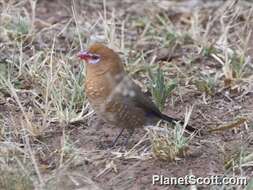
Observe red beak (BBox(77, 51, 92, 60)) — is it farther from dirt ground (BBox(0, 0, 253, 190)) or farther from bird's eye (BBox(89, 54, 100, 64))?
dirt ground (BBox(0, 0, 253, 190))

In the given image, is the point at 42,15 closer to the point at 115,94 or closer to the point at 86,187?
the point at 115,94

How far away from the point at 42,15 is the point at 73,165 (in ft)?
10.9

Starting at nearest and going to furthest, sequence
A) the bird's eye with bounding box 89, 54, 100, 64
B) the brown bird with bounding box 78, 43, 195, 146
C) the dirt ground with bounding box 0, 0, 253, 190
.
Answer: the dirt ground with bounding box 0, 0, 253, 190, the brown bird with bounding box 78, 43, 195, 146, the bird's eye with bounding box 89, 54, 100, 64

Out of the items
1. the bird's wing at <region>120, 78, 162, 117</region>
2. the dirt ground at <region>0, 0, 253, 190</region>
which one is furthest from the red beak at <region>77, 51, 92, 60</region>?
the dirt ground at <region>0, 0, 253, 190</region>

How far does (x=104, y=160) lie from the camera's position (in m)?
5.08

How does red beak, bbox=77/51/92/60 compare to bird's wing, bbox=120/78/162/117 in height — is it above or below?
above

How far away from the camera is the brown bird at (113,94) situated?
5.16 meters

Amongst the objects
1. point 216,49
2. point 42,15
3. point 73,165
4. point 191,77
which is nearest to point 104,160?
point 73,165

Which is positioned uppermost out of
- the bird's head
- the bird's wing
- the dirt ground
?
the bird's head

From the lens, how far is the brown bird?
516 cm

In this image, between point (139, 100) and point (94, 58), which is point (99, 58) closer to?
point (94, 58)

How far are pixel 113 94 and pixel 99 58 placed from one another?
0.95 feet

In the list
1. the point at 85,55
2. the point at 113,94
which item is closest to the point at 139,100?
the point at 113,94

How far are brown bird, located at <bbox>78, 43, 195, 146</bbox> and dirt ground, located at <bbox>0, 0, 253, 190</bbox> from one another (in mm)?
179
